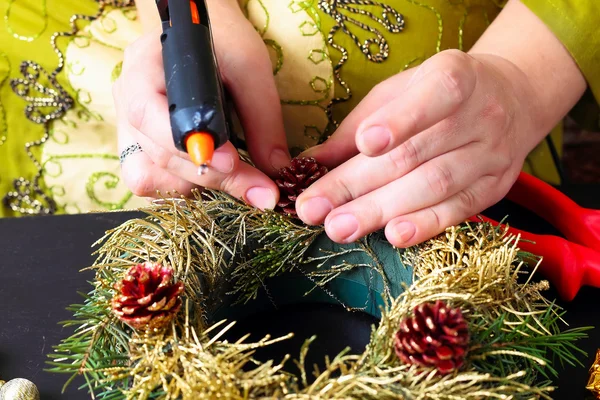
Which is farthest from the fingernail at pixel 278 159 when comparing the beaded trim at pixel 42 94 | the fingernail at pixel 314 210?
the beaded trim at pixel 42 94

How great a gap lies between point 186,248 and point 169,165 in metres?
0.10

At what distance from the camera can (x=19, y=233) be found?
0.67 metres

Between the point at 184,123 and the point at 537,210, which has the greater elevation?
the point at 184,123

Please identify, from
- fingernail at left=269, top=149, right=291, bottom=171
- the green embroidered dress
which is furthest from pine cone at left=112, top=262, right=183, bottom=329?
the green embroidered dress

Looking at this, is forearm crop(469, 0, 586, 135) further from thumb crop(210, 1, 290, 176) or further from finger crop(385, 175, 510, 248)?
thumb crop(210, 1, 290, 176)

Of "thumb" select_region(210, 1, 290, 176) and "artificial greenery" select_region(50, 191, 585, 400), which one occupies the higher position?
"thumb" select_region(210, 1, 290, 176)

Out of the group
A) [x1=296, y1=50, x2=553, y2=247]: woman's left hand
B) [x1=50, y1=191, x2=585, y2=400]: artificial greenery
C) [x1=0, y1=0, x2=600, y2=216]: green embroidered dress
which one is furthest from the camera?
Result: [x1=0, y1=0, x2=600, y2=216]: green embroidered dress

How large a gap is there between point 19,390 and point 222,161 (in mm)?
249

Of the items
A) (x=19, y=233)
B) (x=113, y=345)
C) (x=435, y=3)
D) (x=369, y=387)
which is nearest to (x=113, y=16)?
(x=19, y=233)

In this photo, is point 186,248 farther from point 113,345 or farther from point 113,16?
point 113,16

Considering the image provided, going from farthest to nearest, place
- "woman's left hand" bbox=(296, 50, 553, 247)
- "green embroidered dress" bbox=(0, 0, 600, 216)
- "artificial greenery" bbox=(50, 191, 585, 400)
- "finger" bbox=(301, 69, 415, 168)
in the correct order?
"green embroidered dress" bbox=(0, 0, 600, 216) → "finger" bbox=(301, 69, 415, 168) → "woman's left hand" bbox=(296, 50, 553, 247) → "artificial greenery" bbox=(50, 191, 585, 400)

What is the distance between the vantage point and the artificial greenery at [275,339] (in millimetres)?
301

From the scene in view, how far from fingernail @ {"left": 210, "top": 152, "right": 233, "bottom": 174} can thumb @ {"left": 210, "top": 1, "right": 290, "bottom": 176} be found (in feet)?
0.37

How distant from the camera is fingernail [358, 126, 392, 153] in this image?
Answer: 390 mm
